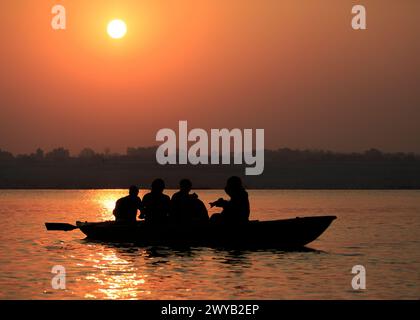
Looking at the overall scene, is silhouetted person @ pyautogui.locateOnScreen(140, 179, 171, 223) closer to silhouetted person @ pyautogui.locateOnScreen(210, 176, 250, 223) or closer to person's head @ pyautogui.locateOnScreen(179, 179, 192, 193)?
person's head @ pyautogui.locateOnScreen(179, 179, 192, 193)

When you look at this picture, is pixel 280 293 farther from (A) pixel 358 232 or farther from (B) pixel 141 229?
(A) pixel 358 232

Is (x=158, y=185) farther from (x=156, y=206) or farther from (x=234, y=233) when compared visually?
(x=234, y=233)

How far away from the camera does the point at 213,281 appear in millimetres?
23047

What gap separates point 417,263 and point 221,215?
7061 mm

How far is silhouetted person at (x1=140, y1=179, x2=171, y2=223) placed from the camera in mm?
29047

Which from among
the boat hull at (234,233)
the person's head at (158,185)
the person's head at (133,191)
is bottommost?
the boat hull at (234,233)

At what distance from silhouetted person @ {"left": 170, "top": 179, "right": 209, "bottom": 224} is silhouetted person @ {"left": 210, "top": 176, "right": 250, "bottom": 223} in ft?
1.60

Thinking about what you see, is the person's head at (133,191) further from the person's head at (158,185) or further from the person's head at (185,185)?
the person's head at (185,185)

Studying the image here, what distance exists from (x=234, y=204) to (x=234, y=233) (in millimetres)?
1469

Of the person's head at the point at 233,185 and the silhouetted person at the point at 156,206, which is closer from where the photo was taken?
the person's head at the point at 233,185

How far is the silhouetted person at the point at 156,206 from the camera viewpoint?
1144 inches

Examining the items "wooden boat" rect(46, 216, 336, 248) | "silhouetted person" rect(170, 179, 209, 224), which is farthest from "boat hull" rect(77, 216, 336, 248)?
"silhouetted person" rect(170, 179, 209, 224)

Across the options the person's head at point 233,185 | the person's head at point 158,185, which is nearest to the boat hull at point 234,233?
the person's head at point 158,185

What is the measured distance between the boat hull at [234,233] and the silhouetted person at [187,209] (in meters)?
0.27
